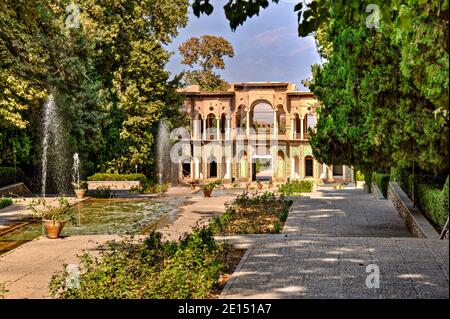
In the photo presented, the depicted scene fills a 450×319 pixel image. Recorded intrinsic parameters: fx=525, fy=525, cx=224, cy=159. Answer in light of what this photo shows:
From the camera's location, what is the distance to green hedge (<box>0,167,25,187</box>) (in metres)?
28.0

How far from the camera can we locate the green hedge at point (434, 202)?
37.8 feet

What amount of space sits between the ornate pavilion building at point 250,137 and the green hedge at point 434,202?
114 feet

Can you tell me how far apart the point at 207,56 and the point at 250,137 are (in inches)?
513

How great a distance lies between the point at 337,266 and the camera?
8.40 m

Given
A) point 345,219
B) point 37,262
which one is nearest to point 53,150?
point 345,219

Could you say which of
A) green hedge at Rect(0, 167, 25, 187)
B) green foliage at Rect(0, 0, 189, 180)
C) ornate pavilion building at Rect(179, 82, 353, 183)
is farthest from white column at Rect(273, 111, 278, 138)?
green hedge at Rect(0, 167, 25, 187)

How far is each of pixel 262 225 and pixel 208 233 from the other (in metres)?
4.52

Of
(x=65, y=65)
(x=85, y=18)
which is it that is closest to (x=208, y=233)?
(x=65, y=65)

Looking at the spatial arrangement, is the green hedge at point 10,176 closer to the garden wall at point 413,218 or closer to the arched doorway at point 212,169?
the garden wall at point 413,218

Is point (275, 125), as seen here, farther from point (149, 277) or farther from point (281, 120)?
point (149, 277)

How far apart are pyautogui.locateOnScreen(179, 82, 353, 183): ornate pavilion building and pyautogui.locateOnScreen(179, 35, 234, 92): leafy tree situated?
21.9 ft

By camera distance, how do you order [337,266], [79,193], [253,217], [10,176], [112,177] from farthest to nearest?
[112,177] < [10,176] < [79,193] < [253,217] < [337,266]

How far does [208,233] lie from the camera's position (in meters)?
10.0
